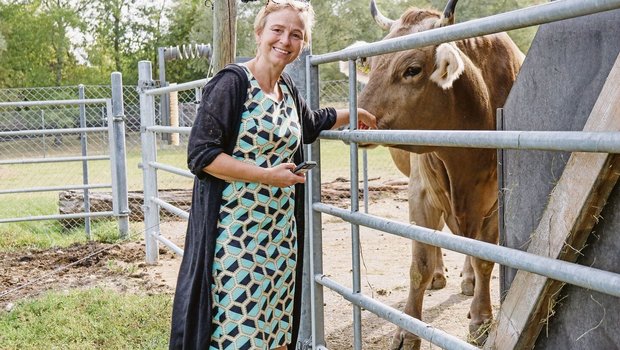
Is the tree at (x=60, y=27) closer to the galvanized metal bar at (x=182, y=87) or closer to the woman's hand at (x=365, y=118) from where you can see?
the galvanized metal bar at (x=182, y=87)

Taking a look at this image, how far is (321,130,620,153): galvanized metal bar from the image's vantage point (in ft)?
5.36

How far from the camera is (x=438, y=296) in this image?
592cm

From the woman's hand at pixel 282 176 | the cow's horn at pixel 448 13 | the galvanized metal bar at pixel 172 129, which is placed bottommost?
the woman's hand at pixel 282 176

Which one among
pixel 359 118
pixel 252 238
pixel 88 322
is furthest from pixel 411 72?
pixel 88 322

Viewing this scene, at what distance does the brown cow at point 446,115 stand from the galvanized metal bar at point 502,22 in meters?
1.14

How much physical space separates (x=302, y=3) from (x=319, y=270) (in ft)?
3.89

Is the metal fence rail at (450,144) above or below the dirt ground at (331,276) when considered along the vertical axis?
above

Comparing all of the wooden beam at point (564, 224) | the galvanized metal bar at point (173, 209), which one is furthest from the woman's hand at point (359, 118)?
the galvanized metal bar at point (173, 209)

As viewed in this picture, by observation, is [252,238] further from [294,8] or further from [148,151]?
[148,151]

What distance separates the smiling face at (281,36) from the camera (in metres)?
2.73

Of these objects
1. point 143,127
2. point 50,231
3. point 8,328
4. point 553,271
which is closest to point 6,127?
point 50,231

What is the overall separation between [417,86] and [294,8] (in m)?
1.38

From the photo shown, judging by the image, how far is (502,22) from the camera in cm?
Answer: 195

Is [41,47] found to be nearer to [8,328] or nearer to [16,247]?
[16,247]
